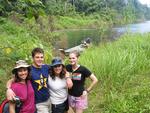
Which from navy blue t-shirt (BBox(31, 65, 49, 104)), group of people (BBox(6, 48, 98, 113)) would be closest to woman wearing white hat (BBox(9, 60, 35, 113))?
group of people (BBox(6, 48, 98, 113))

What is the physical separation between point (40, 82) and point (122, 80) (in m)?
→ 3.08

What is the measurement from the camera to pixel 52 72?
13.5 ft

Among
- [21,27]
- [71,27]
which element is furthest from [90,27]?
[21,27]

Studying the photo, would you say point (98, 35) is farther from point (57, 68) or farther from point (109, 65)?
point (57, 68)

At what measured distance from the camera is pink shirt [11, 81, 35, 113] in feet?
11.7

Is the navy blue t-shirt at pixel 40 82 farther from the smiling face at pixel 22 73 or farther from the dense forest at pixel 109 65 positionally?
the dense forest at pixel 109 65

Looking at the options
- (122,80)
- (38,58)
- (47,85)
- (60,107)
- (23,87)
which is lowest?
(122,80)

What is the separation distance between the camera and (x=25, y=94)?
3607 millimetres

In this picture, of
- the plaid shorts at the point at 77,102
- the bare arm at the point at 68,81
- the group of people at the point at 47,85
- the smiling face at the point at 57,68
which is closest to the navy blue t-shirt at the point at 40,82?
the group of people at the point at 47,85

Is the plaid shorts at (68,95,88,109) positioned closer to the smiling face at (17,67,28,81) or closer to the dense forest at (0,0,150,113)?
the dense forest at (0,0,150,113)

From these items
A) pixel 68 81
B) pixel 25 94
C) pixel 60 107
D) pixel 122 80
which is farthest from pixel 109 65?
pixel 25 94

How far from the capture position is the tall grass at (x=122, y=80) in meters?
5.24

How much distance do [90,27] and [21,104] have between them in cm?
3889

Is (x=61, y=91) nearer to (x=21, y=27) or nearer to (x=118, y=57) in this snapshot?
(x=118, y=57)
